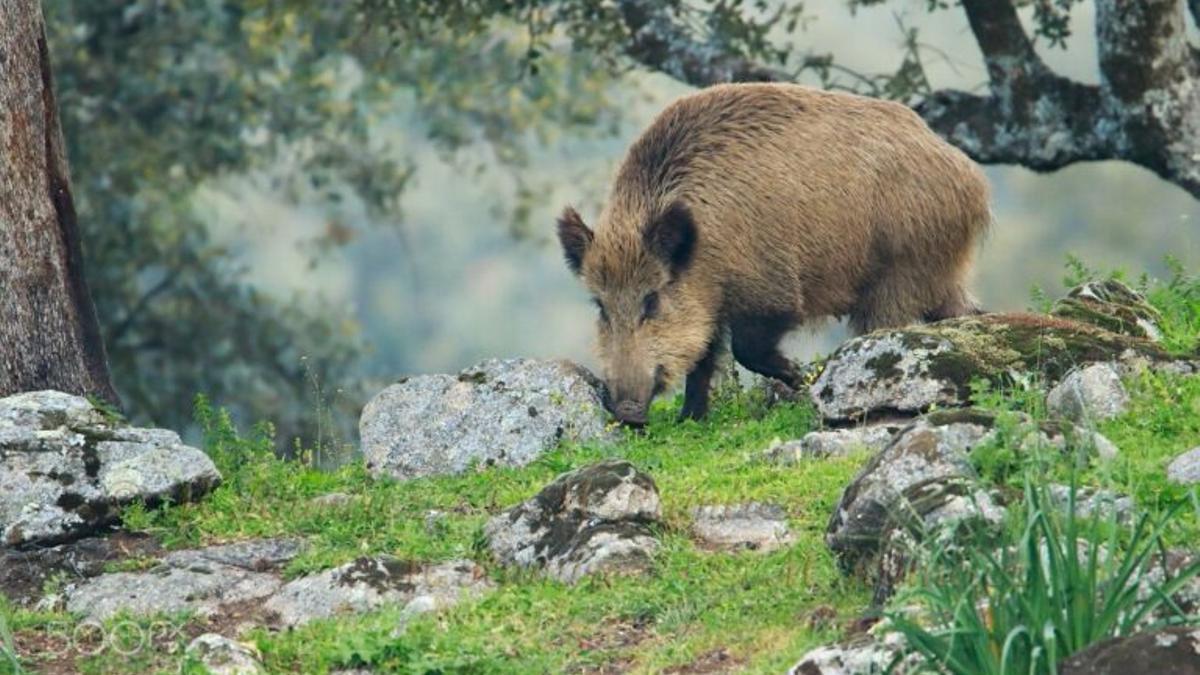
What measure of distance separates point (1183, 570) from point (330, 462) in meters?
6.43

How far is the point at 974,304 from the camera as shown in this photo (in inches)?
566

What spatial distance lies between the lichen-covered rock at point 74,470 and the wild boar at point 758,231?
324 centimetres

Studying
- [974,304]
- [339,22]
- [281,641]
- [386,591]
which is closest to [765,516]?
[386,591]

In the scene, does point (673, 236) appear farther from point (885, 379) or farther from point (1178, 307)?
point (1178, 307)

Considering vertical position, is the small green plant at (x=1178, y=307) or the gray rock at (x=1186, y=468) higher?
the gray rock at (x=1186, y=468)

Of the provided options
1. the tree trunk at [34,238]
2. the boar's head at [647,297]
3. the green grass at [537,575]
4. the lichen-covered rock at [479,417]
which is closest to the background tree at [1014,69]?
the boar's head at [647,297]

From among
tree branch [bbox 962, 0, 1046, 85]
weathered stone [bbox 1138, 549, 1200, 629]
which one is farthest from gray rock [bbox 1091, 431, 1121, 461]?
tree branch [bbox 962, 0, 1046, 85]

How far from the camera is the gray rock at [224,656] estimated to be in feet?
26.7

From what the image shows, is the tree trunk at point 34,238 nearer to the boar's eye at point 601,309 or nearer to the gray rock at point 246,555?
the gray rock at point 246,555

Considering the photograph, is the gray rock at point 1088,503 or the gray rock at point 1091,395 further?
the gray rock at point 1091,395

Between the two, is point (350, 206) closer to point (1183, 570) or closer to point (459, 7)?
point (459, 7)

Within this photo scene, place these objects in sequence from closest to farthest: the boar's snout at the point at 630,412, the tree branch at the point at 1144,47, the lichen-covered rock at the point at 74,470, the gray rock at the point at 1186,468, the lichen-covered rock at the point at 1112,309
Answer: the gray rock at the point at 1186,468 → the lichen-covered rock at the point at 74,470 → the lichen-covered rock at the point at 1112,309 → the boar's snout at the point at 630,412 → the tree branch at the point at 1144,47

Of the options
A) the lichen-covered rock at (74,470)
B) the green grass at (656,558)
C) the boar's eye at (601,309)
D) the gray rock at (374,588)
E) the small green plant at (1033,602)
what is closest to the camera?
the small green plant at (1033,602)

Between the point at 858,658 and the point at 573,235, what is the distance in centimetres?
672
